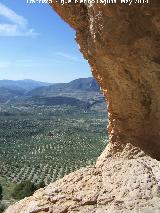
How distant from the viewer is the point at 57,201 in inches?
397

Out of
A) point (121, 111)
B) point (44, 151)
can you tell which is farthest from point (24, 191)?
point (44, 151)

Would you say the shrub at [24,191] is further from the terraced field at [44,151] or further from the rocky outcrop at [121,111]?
the rocky outcrop at [121,111]

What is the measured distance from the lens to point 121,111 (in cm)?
1135

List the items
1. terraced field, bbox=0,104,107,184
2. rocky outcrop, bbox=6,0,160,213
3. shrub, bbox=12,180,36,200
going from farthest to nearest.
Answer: terraced field, bbox=0,104,107,184 → shrub, bbox=12,180,36,200 → rocky outcrop, bbox=6,0,160,213

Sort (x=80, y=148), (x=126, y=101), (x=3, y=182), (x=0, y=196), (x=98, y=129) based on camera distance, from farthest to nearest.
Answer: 1. (x=98, y=129)
2. (x=80, y=148)
3. (x=3, y=182)
4. (x=0, y=196)
5. (x=126, y=101)

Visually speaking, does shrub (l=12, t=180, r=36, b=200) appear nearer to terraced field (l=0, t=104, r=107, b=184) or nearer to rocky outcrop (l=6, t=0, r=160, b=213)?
terraced field (l=0, t=104, r=107, b=184)

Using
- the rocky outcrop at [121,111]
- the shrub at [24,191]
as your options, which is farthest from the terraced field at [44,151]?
the rocky outcrop at [121,111]

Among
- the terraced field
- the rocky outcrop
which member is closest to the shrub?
the terraced field

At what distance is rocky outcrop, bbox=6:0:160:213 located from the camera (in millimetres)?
9047

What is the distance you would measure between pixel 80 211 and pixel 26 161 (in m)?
94.1

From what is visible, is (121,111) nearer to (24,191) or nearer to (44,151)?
(24,191)

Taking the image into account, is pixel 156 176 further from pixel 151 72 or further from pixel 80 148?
pixel 80 148

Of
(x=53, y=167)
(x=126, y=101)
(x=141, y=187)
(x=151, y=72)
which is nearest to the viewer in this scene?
(x=141, y=187)

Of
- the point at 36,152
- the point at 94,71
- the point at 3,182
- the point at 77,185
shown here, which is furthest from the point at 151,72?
the point at 36,152
